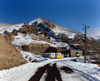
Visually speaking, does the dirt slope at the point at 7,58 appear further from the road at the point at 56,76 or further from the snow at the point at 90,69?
the snow at the point at 90,69

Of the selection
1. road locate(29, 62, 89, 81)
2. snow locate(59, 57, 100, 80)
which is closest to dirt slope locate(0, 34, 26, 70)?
road locate(29, 62, 89, 81)

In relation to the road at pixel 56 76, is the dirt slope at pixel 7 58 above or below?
above

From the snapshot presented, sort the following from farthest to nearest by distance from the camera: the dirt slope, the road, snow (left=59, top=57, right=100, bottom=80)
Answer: the dirt slope → snow (left=59, top=57, right=100, bottom=80) → the road

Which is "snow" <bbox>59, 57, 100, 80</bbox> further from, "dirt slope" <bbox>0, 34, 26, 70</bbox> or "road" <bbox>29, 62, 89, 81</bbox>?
"dirt slope" <bbox>0, 34, 26, 70</bbox>

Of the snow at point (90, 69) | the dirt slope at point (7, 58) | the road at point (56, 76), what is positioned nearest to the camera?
the road at point (56, 76)

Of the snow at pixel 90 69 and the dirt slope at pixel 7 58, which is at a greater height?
the dirt slope at pixel 7 58

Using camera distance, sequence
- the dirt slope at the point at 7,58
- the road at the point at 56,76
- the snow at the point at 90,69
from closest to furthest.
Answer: the road at the point at 56,76 → the snow at the point at 90,69 → the dirt slope at the point at 7,58

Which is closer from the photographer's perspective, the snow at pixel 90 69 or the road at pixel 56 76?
the road at pixel 56 76

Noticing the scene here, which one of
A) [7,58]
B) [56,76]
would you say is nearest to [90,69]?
[56,76]

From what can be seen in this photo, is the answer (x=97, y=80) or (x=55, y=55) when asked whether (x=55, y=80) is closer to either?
(x=97, y=80)

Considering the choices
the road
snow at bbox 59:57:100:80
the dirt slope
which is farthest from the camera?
the dirt slope

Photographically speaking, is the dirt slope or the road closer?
the road

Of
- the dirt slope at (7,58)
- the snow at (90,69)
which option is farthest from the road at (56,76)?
the dirt slope at (7,58)

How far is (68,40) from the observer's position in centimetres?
9506
